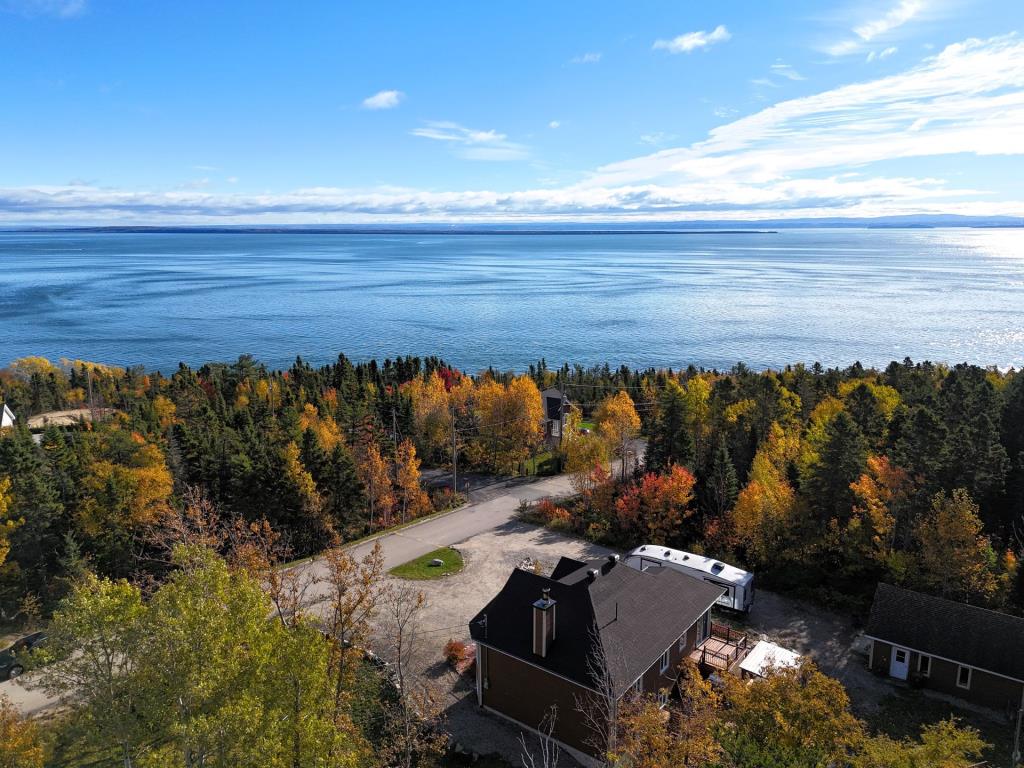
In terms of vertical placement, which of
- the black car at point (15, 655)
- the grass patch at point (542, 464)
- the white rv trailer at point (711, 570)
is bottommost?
the grass patch at point (542, 464)

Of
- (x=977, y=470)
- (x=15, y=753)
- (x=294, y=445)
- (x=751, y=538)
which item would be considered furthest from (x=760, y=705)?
(x=294, y=445)

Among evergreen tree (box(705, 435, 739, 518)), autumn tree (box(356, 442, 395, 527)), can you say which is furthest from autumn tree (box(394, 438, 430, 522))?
evergreen tree (box(705, 435, 739, 518))

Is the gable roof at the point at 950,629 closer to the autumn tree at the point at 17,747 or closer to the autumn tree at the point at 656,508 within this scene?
the autumn tree at the point at 656,508

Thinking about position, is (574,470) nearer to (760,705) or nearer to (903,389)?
(760,705)

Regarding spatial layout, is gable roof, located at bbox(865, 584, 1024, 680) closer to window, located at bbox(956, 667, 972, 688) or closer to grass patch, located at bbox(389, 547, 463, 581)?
window, located at bbox(956, 667, 972, 688)

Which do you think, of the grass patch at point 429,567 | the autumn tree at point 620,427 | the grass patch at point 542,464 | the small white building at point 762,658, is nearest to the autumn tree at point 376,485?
the grass patch at point 429,567

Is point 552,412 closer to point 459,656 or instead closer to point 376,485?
point 376,485

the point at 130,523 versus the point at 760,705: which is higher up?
the point at 760,705
